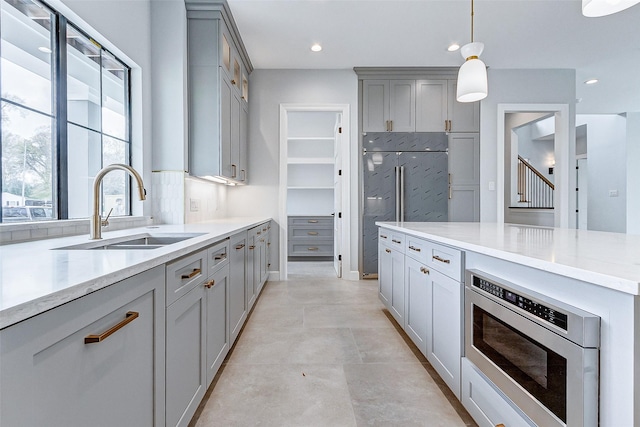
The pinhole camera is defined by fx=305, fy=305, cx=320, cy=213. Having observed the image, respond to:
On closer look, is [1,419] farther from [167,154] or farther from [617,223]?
[617,223]

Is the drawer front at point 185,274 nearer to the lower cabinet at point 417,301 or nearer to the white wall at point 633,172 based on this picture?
the lower cabinet at point 417,301

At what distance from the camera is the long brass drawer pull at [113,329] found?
0.71 m

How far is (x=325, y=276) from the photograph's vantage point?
4.47 m

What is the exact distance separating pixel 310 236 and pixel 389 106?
2634mm

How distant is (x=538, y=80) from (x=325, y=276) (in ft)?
13.6

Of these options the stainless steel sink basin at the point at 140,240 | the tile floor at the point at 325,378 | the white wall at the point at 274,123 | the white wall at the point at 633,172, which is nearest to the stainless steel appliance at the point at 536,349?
the tile floor at the point at 325,378

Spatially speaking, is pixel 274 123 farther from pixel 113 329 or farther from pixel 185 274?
pixel 113 329

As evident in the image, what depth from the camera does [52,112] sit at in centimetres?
175

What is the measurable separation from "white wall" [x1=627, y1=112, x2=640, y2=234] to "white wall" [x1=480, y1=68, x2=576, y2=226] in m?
3.31

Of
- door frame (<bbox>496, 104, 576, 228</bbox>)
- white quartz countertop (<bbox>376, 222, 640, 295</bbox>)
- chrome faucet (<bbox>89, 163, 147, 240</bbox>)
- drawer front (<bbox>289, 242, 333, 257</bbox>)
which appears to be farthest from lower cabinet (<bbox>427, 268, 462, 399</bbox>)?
drawer front (<bbox>289, 242, 333, 257</bbox>)

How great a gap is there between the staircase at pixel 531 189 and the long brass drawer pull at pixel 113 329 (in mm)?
7894

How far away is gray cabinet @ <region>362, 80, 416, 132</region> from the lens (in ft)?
14.0

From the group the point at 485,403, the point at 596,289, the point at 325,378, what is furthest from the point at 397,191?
the point at 596,289

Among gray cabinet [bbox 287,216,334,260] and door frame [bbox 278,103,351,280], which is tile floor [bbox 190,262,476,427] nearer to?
door frame [bbox 278,103,351,280]
